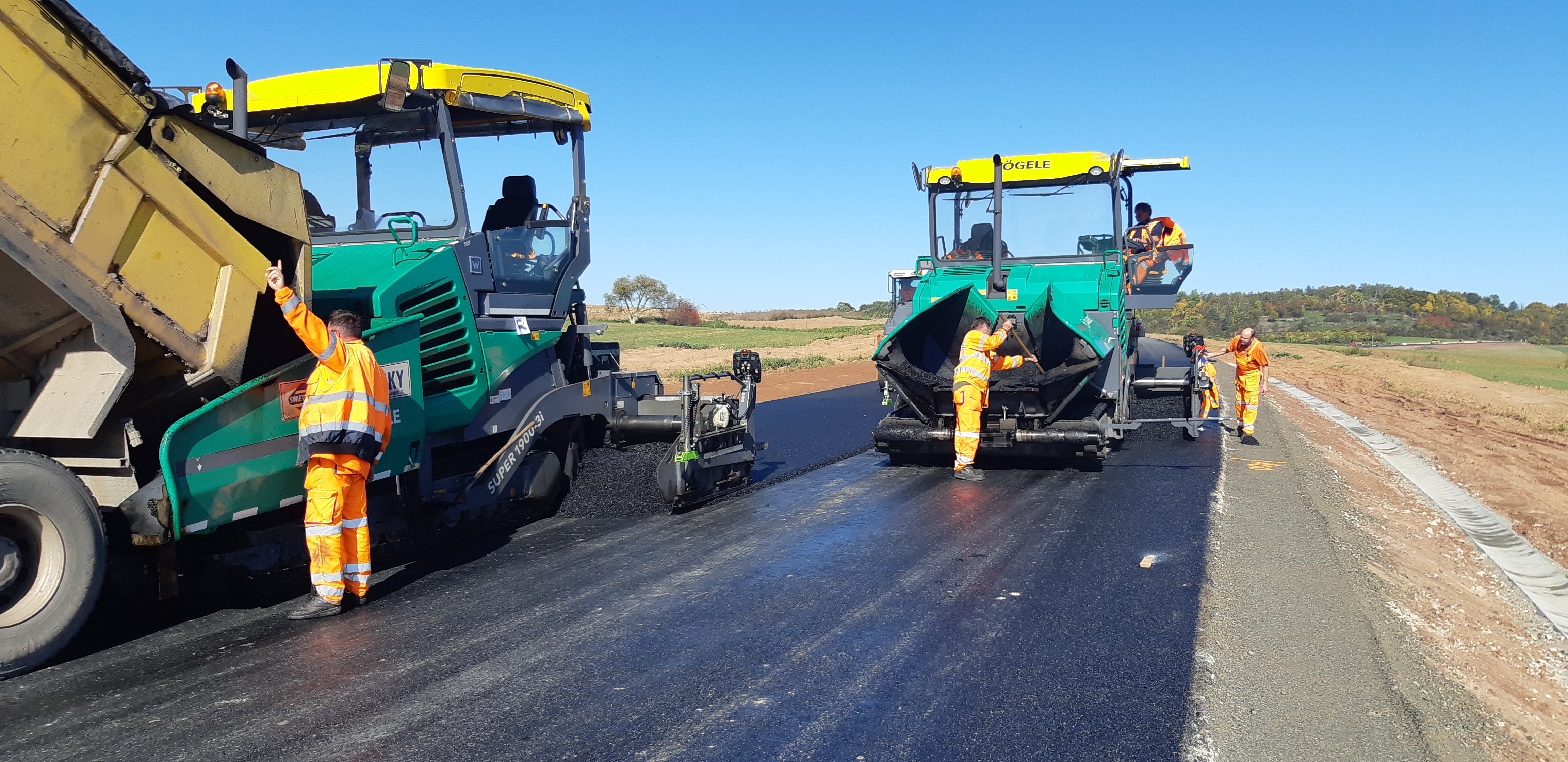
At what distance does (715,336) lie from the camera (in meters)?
48.4

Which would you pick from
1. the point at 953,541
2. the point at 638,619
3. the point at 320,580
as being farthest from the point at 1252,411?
the point at 320,580

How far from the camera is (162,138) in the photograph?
4.00 metres

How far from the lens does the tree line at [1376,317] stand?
58.4 m

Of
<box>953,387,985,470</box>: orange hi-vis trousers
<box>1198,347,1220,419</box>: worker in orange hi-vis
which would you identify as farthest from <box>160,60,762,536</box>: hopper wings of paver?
<box>1198,347,1220,419</box>: worker in orange hi-vis

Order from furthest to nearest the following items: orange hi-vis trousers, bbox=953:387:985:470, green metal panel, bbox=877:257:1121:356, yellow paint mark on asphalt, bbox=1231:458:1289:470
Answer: yellow paint mark on asphalt, bbox=1231:458:1289:470 < green metal panel, bbox=877:257:1121:356 < orange hi-vis trousers, bbox=953:387:985:470

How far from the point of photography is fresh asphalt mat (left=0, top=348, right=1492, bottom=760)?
325 cm

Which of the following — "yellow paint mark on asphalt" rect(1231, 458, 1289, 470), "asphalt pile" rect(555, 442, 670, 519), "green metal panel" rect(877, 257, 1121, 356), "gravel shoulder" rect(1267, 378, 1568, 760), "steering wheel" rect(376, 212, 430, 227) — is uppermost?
"steering wheel" rect(376, 212, 430, 227)

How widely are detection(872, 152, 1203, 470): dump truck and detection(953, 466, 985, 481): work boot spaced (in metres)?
0.26

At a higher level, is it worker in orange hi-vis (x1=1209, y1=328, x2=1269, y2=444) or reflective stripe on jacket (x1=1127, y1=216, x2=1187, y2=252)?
reflective stripe on jacket (x1=1127, y1=216, x2=1187, y2=252)

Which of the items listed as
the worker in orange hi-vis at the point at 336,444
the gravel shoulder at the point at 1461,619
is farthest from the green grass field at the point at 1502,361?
the worker in orange hi-vis at the point at 336,444

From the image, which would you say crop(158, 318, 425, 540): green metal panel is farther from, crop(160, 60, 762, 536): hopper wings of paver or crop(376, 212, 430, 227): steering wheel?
crop(376, 212, 430, 227): steering wheel

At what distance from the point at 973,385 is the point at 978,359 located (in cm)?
23

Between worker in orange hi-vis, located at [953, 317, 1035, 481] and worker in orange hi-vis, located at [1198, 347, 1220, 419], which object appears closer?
worker in orange hi-vis, located at [953, 317, 1035, 481]

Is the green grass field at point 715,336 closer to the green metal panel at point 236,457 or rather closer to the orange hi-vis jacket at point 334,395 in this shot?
the orange hi-vis jacket at point 334,395
